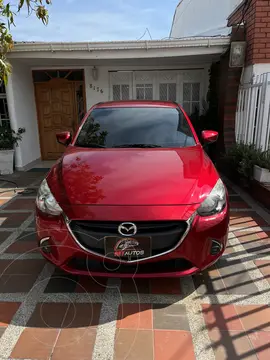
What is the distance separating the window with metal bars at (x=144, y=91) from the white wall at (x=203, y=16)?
2298mm

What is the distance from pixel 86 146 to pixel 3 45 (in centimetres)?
272

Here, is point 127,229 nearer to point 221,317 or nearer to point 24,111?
point 221,317

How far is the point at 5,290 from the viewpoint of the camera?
2.49 meters

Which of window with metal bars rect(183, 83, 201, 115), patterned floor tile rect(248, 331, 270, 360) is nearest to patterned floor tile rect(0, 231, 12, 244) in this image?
patterned floor tile rect(248, 331, 270, 360)

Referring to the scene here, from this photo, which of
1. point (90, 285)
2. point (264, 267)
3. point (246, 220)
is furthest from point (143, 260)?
point (246, 220)

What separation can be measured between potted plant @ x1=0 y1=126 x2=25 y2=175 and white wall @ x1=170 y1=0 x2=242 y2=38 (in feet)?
18.5

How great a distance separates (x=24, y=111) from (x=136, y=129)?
15.6 ft

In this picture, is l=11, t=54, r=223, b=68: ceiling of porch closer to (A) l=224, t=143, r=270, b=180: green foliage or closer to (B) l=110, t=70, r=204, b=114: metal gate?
(B) l=110, t=70, r=204, b=114: metal gate

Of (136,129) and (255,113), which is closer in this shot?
(136,129)

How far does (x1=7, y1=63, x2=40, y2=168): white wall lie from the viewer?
664 cm

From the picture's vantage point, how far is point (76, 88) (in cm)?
791

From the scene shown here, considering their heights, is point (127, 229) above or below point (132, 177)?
below

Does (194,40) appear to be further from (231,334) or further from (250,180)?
(231,334)

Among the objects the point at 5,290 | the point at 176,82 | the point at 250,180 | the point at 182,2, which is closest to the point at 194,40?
the point at 176,82
